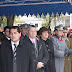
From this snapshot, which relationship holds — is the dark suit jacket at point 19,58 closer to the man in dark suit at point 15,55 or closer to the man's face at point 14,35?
the man in dark suit at point 15,55

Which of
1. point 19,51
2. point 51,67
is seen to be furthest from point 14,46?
point 51,67

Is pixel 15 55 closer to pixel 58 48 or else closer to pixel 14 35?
pixel 14 35

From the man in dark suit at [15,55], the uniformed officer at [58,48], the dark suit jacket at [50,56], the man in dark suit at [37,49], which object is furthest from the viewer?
the uniformed officer at [58,48]

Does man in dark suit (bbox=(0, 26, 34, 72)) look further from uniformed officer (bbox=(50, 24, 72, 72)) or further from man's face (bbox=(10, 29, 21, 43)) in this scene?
uniformed officer (bbox=(50, 24, 72, 72))

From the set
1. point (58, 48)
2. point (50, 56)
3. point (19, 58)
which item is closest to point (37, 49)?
point (50, 56)

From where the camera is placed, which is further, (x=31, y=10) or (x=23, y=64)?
(x=31, y=10)

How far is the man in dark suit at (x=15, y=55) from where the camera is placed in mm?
5133

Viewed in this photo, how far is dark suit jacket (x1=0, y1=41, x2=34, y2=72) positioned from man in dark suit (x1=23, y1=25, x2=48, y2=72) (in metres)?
1.00

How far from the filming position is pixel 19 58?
17.0ft

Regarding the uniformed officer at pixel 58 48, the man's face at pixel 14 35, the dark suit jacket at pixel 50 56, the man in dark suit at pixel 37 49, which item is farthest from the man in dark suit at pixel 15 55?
the uniformed officer at pixel 58 48

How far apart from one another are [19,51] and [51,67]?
8.78 ft

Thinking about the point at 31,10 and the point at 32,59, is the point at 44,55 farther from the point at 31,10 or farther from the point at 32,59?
the point at 31,10

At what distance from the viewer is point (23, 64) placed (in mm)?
5215

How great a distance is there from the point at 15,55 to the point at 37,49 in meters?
1.58
